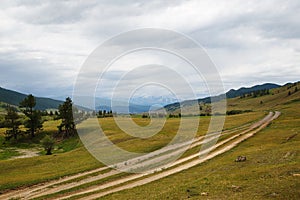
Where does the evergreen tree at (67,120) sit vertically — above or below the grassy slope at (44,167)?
above

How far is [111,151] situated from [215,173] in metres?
32.9

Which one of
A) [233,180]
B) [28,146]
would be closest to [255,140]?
[233,180]

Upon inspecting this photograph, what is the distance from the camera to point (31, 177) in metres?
46.0

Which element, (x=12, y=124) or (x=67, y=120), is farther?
(x=67, y=120)

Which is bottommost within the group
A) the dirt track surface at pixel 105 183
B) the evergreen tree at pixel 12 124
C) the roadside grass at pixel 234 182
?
the dirt track surface at pixel 105 183

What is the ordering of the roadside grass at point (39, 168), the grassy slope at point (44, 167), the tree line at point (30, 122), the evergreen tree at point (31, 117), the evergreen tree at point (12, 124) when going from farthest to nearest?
the evergreen tree at point (31, 117), the tree line at point (30, 122), the evergreen tree at point (12, 124), the grassy slope at point (44, 167), the roadside grass at point (39, 168)

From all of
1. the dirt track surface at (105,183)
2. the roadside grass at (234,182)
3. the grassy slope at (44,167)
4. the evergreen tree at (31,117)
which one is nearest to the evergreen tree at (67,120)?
the evergreen tree at (31,117)

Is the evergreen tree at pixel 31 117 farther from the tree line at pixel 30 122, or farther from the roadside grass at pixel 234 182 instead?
the roadside grass at pixel 234 182

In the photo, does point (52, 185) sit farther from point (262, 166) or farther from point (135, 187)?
point (262, 166)

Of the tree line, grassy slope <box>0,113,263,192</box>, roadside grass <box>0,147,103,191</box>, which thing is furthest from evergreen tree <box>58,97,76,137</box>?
roadside grass <box>0,147,103,191</box>

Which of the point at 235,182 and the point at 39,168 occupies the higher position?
the point at 235,182

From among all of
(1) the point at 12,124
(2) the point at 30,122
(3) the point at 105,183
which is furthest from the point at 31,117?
(3) the point at 105,183

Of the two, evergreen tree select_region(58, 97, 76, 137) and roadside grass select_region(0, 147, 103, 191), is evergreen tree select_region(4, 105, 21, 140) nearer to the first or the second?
evergreen tree select_region(58, 97, 76, 137)

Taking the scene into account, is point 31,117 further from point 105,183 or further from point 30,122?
point 105,183
